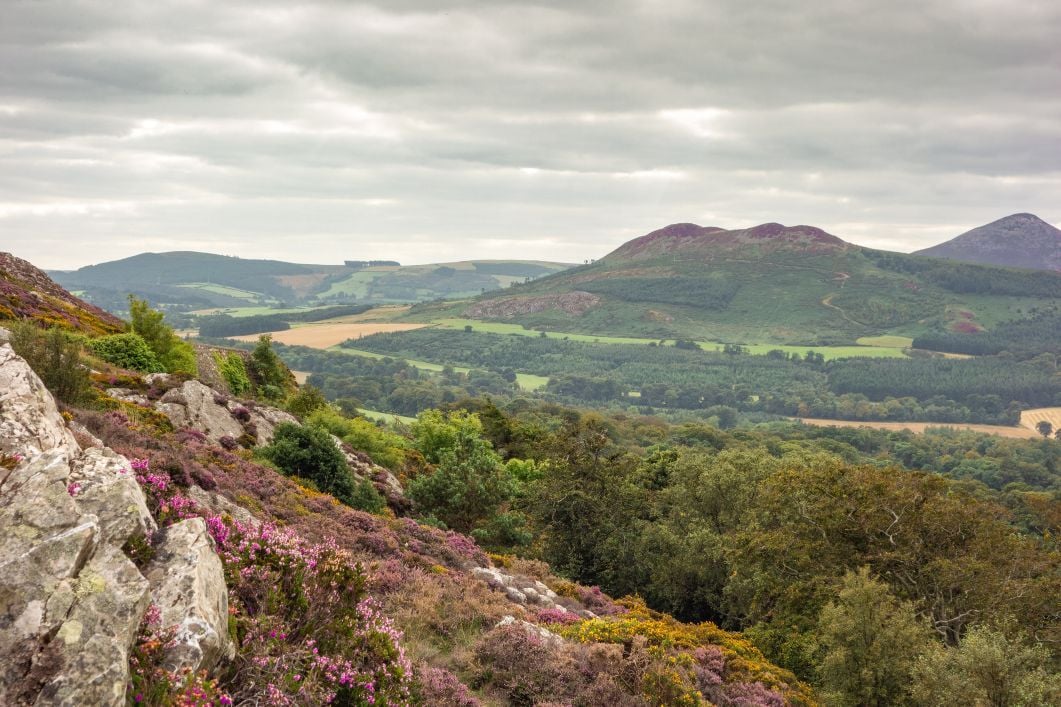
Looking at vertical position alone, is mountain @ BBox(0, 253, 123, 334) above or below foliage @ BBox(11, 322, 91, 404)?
above

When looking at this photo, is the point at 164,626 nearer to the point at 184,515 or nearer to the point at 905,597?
the point at 184,515

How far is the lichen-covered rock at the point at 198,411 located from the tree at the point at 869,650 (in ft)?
90.0

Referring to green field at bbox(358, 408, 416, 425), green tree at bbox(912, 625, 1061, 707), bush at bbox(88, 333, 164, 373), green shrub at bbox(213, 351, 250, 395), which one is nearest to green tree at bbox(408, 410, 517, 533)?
bush at bbox(88, 333, 164, 373)

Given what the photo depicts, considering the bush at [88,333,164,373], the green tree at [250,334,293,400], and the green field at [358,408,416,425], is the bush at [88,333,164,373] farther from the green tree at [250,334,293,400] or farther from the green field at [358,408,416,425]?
the green field at [358,408,416,425]

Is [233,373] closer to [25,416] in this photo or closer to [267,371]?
[267,371]

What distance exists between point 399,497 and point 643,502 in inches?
682

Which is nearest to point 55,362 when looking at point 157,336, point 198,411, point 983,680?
point 198,411

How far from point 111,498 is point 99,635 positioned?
242 cm

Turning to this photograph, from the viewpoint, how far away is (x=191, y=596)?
8.58 metres

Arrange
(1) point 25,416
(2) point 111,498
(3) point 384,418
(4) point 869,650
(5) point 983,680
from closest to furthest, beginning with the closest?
(2) point 111,498 < (1) point 25,416 < (5) point 983,680 < (4) point 869,650 < (3) point 384,418

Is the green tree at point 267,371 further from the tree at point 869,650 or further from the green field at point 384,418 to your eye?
the tree at point 869,650

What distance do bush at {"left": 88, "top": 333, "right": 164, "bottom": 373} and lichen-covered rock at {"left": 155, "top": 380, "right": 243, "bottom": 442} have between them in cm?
1232

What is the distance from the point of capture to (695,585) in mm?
37969

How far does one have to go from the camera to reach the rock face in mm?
6941
